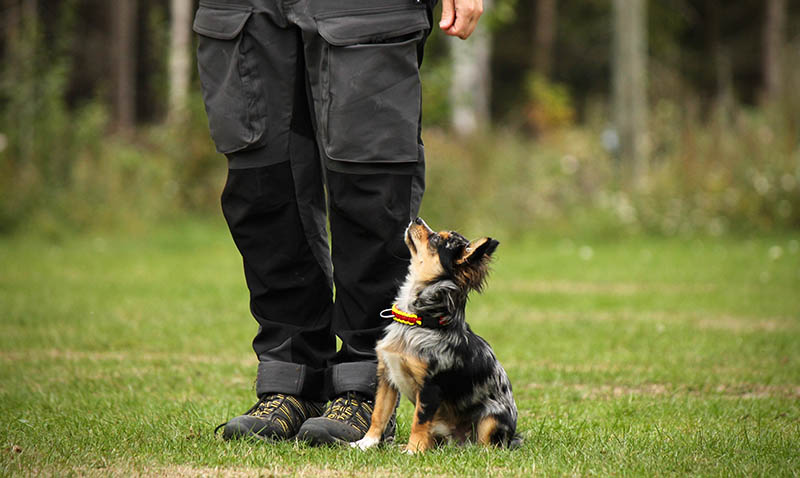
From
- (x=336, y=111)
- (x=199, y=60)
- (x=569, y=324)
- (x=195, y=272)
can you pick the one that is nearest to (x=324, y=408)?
(x=336, y=111)

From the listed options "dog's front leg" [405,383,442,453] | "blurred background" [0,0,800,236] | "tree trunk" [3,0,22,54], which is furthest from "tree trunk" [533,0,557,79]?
"dog's front leg" [405,383,442,453]

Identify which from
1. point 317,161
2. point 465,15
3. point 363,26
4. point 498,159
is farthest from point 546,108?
point 363,26

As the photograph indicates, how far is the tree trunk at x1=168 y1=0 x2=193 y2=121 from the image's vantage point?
1501 centimetres

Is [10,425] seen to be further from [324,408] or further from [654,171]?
[654,171]

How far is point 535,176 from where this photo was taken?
13.0 m

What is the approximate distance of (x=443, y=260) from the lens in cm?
348

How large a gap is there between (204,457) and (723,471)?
5.41 ft

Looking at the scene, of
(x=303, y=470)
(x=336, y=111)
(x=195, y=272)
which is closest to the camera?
(x=303, y=470)

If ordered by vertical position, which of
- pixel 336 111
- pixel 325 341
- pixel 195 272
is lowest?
pixel 195 272

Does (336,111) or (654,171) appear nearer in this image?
(336,111)

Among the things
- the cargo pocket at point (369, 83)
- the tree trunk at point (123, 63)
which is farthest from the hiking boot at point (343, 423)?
the tree trunk at point (123, 63)

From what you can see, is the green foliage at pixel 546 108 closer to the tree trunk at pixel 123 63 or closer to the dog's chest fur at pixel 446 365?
the tree trunk at pixel 123 63

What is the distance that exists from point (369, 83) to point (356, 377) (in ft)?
3.46

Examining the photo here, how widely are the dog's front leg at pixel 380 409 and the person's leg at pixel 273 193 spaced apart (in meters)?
0.31
